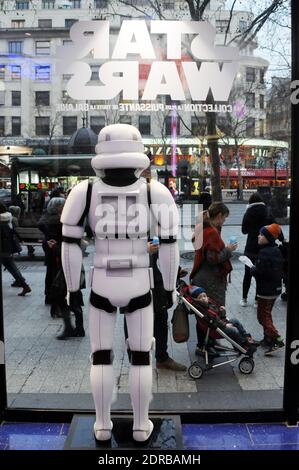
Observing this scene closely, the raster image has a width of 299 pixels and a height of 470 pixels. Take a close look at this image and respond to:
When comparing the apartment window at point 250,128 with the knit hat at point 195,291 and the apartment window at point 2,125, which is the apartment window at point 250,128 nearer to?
the knit hat at point 195,291

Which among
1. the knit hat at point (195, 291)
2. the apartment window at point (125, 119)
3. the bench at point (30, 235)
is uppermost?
the apartment window at point (125, 119)

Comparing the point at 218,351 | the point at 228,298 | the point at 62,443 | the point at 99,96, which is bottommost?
Result: the point at 62,443

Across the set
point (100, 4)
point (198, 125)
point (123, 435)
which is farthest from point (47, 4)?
point (123, 435)

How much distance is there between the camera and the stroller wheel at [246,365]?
413cm

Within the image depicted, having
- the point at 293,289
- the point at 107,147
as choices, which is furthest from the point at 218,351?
the point at 107,147

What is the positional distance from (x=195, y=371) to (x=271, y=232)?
1316 mm

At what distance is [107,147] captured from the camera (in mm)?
2971

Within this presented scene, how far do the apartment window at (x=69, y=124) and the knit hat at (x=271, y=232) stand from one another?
1.79 m

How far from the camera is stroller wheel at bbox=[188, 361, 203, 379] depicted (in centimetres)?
407

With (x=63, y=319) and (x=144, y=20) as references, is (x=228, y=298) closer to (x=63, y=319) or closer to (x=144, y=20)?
(x=63, y=319)

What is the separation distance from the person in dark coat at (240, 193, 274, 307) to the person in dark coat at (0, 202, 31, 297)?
1.89 meters

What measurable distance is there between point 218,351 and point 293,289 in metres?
1.21

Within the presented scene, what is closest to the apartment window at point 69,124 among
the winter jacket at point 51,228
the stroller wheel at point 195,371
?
the winter jacket at point 51,228

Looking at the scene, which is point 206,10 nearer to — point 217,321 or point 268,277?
point 268,277
